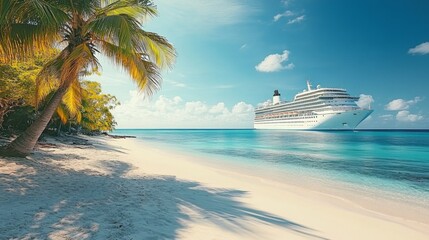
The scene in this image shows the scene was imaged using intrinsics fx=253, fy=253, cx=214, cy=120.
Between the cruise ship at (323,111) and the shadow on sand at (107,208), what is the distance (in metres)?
80.8

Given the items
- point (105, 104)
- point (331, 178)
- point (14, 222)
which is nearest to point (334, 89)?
point (105, 104)

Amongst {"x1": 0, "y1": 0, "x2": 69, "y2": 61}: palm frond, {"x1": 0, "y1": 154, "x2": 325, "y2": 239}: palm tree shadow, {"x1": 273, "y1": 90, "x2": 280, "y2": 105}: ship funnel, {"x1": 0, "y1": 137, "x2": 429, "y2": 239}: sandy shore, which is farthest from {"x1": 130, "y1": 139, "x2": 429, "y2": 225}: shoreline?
{"x1": 273, "y1": 90, "x2": 280, "y2": 105}: ship funnel

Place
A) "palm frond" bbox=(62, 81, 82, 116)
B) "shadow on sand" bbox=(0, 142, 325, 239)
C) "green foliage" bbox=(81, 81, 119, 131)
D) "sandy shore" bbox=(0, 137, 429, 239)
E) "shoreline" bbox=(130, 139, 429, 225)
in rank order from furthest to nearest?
1. "green foliage" bbox=(81, 81, 119, 131)
2. "palm frond" bbox=(62, 81, 82, 116)
3. "shoreline" bbox=(130, 139, 429, 225)
4. "sandy shore" bbox=(0, 137, 429, 239)
5. "shadow on sand" bbox=(0, 142, 325, 239)

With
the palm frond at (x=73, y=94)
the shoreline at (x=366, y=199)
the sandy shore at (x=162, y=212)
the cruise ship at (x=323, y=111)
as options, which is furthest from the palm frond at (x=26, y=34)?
the cruise ship at (x=323, y=111)

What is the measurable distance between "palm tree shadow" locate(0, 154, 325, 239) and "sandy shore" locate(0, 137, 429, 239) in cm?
1

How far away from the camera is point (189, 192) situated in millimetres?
7406

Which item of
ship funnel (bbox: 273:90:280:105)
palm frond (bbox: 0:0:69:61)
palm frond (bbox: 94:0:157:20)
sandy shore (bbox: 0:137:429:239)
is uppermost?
ship funnel (bbox: 273:90:280:105)

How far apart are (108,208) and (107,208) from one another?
19mm

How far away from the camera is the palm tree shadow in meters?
3.86

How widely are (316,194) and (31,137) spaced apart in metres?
10.3

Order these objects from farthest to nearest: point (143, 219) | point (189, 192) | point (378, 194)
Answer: point (378, 194), point (189, 192), point (143, 219)

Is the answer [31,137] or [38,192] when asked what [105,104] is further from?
[38,192]

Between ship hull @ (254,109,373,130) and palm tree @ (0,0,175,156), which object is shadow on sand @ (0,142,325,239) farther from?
ship hull @ (254,109,373,130)

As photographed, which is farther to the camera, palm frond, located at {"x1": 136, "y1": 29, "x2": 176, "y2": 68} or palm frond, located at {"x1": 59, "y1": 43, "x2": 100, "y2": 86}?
palm frond, located at {"x1": 136, "y1": 29, "x2": 176, "y2": 68}
